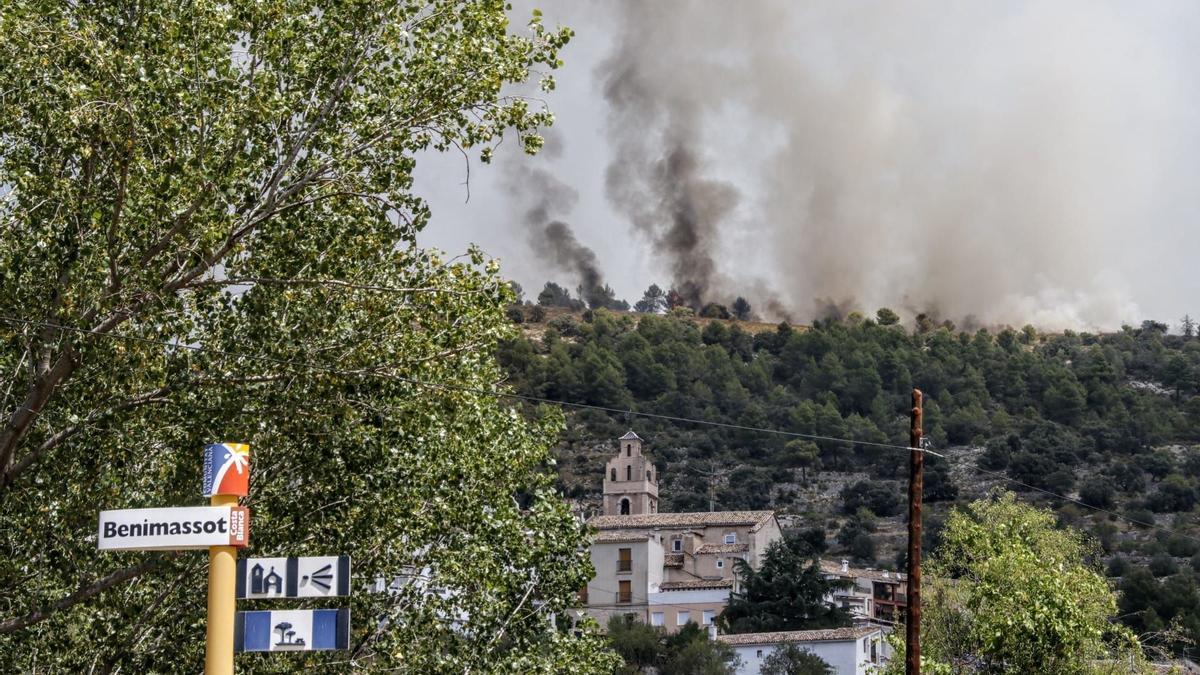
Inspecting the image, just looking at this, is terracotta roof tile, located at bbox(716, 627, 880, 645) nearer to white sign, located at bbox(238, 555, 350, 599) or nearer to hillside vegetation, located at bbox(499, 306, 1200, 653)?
hillside vegetation, located at bbox(499, 306, 1200, 653)

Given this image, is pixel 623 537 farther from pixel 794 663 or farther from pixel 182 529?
pixel 182 529

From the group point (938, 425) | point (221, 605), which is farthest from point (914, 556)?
point (938, 425)

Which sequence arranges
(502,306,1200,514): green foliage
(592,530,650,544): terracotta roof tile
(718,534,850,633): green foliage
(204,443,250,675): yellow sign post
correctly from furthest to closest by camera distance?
(502,306,1200,514): green foliage
(592,530,650,544): terracotta roof tile
(718,534,850,633): green foliage
(204,443,250,675): yellow sign post

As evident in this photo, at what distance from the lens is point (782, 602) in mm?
Result: 98062

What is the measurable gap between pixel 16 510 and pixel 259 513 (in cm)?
Answer: 263

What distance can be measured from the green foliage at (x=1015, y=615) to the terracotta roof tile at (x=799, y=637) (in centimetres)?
4018

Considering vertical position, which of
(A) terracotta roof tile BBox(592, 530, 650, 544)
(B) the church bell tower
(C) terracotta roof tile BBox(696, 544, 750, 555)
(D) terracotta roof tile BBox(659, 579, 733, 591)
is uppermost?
(B) the church bell tower

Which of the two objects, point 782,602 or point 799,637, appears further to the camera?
point 782,602

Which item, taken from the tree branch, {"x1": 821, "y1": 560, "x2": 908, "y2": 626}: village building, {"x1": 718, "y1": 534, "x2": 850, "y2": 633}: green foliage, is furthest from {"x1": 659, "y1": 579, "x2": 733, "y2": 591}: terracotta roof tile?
the tree branch

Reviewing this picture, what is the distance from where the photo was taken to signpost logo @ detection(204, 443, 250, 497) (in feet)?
36.8

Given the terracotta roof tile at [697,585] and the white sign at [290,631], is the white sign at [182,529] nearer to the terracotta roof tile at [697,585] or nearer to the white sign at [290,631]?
the white sign at [290,631]

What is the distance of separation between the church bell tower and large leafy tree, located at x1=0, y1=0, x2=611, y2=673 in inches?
4693

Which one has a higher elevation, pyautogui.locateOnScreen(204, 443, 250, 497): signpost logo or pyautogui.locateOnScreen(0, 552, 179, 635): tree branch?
pyautogui.locateOnScreen(204, 443, 250, 497): signpost logo

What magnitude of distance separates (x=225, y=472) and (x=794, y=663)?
238 ft
